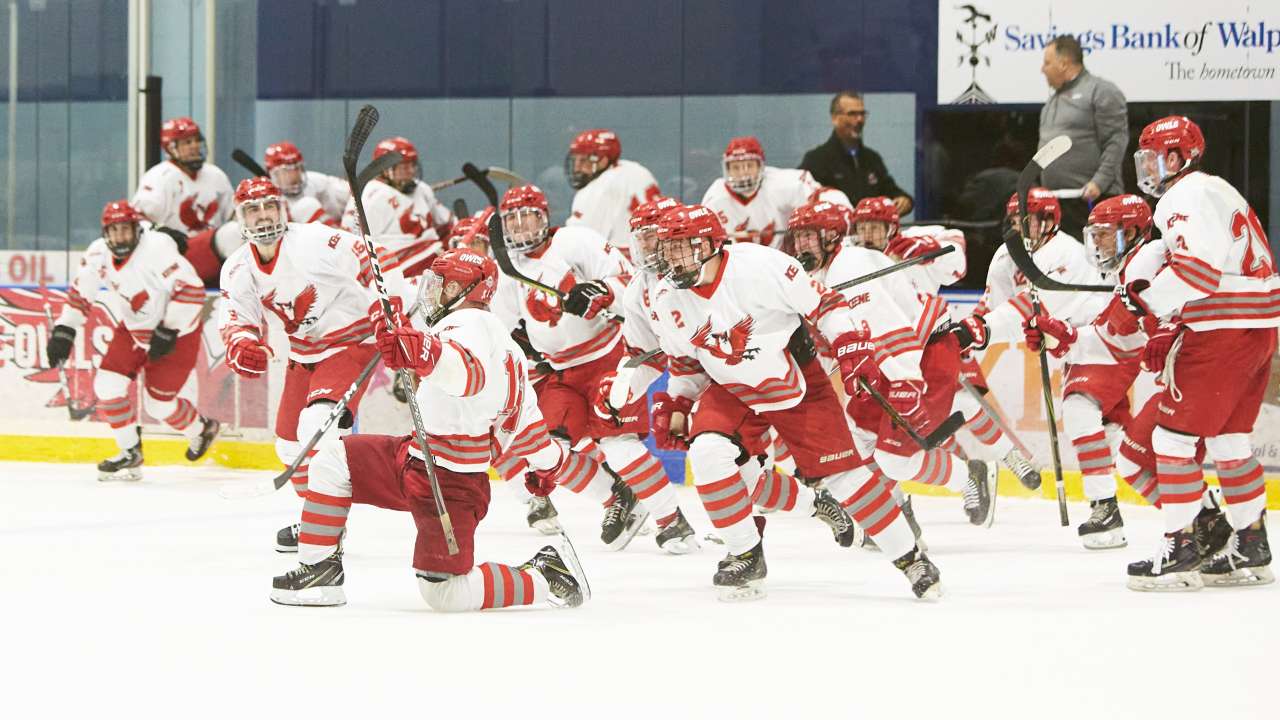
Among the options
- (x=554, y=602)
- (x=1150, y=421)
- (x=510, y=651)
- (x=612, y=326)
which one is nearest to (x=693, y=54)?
(x=612, y=326)

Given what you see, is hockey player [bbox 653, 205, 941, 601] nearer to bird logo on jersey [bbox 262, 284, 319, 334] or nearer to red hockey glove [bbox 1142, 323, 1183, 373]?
red hockey glove [bbox 1142, 323, 1183, 373]

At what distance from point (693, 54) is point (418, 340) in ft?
17.8

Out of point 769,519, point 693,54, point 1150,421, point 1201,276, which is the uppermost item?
point 693,54

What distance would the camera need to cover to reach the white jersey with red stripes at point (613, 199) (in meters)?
7.75

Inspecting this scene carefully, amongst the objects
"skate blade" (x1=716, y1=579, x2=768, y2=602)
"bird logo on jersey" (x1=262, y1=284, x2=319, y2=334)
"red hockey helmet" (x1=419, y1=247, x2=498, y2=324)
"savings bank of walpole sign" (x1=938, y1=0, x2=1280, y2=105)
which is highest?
"savings bank of walpole sign" (x1=938, y1=0, x2=1280, y2=105)

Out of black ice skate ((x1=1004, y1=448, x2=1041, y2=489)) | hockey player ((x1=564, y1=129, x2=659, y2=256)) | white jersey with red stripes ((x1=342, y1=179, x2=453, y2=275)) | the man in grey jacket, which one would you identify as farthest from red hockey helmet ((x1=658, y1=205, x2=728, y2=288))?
white jersey with red stripes ((x1=342, y1=179, x2=453, y2=275))

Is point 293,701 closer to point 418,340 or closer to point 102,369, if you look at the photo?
point 418,340

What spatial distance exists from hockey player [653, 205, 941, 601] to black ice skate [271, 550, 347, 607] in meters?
0.95

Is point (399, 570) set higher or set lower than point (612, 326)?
lower

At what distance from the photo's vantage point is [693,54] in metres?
9.20

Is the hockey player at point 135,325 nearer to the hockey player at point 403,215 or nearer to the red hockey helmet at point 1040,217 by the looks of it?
the hockey player at point 403,215

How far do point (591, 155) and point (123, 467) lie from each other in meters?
2.39

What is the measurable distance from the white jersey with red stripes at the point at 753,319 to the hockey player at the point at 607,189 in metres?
2.96

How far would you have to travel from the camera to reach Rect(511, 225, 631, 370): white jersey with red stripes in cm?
599
